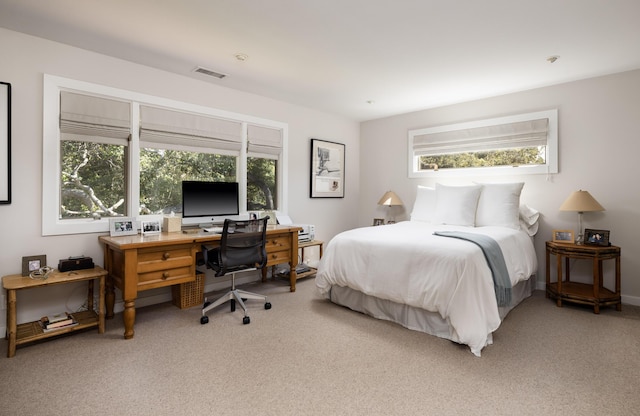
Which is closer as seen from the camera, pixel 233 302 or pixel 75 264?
pixel 75 264

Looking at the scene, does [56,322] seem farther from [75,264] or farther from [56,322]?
[75,264]

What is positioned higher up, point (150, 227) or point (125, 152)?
point (125, 152)

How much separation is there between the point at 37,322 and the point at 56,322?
0.27 metres

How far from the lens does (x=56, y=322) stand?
99.6 inches

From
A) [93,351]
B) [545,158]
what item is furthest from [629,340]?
[93,351]

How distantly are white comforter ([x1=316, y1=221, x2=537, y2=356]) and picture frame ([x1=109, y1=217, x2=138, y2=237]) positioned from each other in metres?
1.82

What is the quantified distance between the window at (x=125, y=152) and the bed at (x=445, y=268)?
1719 millimetres

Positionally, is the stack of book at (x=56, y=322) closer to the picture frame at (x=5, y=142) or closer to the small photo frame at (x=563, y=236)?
the picture frame at (x=5, y=142)

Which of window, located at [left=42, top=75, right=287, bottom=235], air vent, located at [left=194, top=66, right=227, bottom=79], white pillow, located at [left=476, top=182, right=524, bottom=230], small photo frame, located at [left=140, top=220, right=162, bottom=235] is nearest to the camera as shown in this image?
window, located at [left=42, top=75, right=287, bottom=235]


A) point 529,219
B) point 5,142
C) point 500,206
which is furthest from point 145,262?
point 529,219

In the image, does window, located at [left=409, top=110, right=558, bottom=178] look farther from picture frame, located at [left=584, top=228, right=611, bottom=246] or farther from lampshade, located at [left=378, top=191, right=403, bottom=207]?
picture frame, located at [left=584, top=228, right=611, bottom=246]

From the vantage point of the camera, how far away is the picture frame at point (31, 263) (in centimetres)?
261

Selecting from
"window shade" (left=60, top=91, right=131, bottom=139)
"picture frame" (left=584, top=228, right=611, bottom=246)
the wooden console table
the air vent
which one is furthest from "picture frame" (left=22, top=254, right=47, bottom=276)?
"picture frame" (left=584, top=228, right=611, bottom=246)

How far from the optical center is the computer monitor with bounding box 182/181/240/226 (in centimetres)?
341
